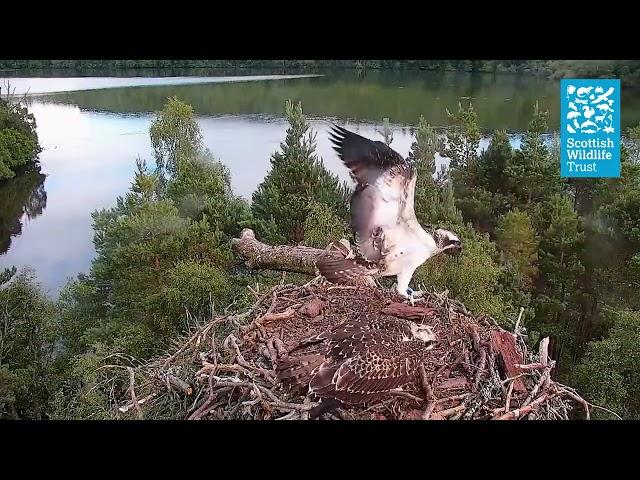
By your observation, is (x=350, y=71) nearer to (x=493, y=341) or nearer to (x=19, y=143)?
(x=493, y=341)

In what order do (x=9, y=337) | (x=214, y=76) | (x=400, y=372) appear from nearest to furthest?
(x=400, y=372)
(x=214, y=76)
(x=9, y=337)

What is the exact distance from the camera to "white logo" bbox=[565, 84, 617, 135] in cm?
340

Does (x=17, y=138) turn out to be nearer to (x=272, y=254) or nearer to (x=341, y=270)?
(x=272, y=254)

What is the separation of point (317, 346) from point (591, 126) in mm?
1915

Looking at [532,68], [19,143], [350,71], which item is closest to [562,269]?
[532,68]

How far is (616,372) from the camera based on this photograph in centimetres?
358

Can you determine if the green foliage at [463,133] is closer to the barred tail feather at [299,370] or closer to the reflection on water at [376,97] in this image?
the reflection on water at [376,97]

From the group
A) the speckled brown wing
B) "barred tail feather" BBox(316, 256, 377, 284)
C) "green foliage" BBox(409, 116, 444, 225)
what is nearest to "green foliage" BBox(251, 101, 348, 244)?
"barred tail feather" BBox(316, 256, 377, 284)

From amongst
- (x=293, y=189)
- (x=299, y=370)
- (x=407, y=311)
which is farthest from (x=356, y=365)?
(x=293, y=189)

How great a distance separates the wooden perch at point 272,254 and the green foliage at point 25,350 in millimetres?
1171

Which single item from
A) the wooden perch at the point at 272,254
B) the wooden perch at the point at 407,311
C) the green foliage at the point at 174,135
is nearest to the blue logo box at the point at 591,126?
the wooden perch at the point at 407,311

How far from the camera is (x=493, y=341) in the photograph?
331cm

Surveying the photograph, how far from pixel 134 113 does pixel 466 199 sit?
198 cm

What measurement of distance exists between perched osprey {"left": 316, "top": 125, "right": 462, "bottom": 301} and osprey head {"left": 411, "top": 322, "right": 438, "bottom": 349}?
42 cm
